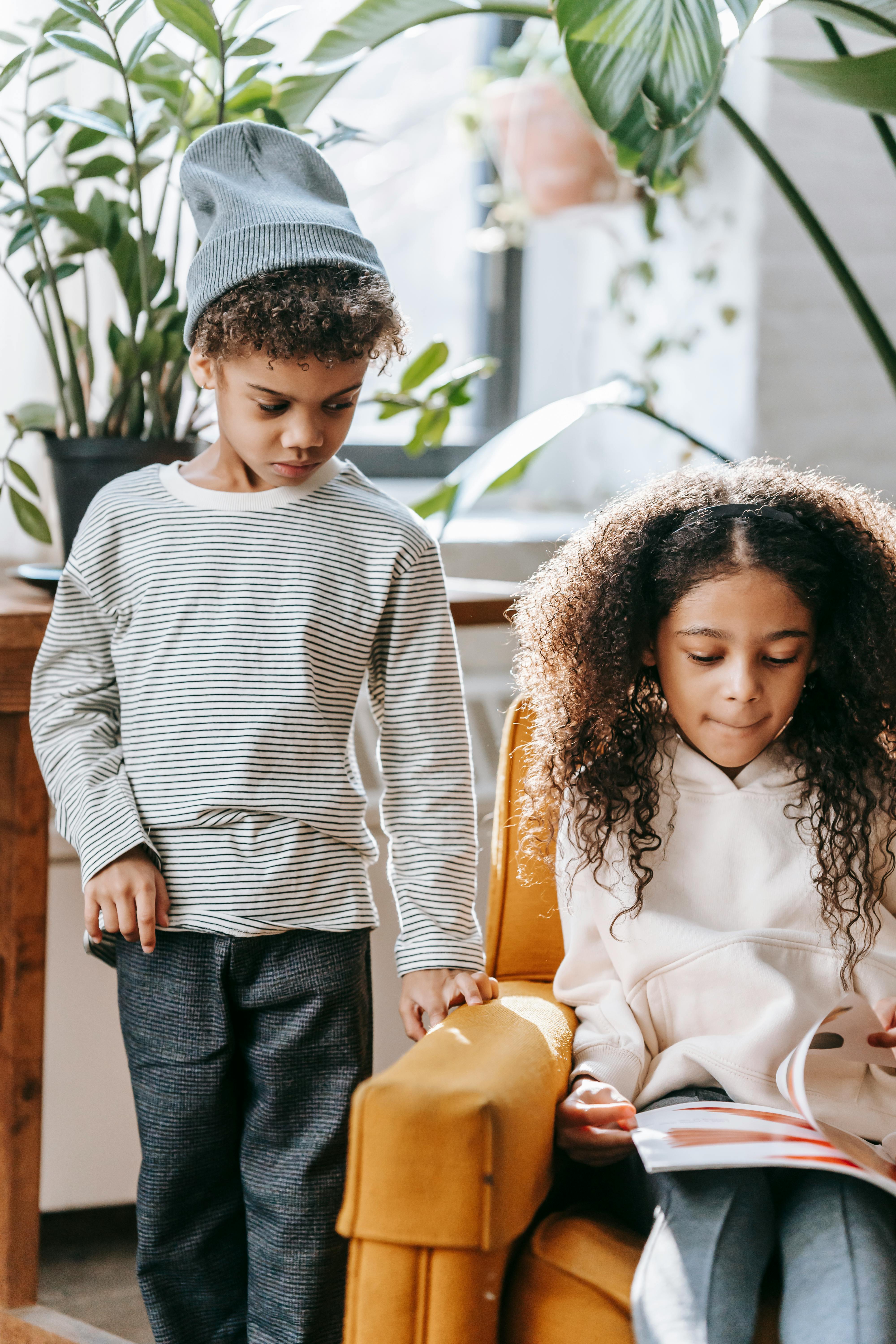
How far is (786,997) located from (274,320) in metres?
0.69

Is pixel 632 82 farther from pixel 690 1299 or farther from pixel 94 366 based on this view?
pixel 690 1299

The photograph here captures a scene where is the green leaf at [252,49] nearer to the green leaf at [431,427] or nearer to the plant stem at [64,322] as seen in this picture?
the plant stem at [64,322]

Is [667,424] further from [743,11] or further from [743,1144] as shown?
[743,1144]

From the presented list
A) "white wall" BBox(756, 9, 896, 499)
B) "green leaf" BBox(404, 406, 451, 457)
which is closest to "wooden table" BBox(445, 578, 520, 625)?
"green leaf" BBox(404, 406, 451, 457)

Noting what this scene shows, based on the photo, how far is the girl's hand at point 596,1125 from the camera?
36.3 inches

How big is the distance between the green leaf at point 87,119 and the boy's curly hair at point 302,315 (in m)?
0.32

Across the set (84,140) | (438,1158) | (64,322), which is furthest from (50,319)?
(438,1158)

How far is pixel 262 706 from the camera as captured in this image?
102 centimetres

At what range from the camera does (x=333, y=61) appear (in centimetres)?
130

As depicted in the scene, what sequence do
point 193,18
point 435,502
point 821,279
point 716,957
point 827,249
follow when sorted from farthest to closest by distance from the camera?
point 821,279 → point 435,502 → point 827,249 → point 193,18 → point 716,957

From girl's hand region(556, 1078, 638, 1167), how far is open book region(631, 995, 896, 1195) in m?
0.01

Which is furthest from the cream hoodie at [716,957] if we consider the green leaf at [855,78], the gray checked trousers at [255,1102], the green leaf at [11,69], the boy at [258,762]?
the green leaf at [11,69]

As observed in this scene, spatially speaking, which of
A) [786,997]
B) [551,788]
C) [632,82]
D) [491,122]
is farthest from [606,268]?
[786,997]

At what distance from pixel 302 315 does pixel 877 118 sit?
828 mm
